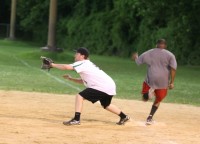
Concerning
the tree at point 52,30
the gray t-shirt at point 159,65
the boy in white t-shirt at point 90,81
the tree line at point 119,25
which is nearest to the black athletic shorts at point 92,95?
the boy in white t-shirt at point 90,81

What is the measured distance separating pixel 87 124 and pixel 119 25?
40625mm

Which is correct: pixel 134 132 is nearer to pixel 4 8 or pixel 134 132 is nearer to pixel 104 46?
pixel 104 46

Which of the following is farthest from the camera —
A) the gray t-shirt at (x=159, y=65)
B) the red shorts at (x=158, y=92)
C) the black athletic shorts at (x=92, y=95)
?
the red shorts at (x=158, y=92)

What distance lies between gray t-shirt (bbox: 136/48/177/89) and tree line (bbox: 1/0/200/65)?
26.2m

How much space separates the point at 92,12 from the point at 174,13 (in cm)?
2046

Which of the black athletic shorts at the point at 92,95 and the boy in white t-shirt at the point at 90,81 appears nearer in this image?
the boy in white t-shirt at the point at 90,81

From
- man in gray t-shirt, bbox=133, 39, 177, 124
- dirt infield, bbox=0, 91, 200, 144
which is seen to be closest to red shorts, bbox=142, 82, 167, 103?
man in gray t-shirt, bbox=133, 39, 177, 124

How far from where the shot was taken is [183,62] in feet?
143

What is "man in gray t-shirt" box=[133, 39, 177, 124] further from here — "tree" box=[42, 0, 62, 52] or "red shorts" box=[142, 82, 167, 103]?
"tree" box=[42, 0, 62, 52]

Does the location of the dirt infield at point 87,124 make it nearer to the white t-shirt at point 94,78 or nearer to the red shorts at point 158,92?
the red shorts at point 158,92

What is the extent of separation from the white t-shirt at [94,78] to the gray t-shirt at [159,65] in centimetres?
123

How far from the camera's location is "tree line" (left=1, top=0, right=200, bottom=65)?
40.9m

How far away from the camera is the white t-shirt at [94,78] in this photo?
38.2 feet

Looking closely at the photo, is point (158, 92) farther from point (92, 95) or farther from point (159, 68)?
point (92, 95)
